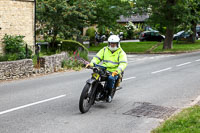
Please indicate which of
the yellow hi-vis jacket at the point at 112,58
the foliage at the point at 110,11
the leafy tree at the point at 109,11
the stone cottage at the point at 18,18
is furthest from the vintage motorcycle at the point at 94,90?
the leafy tree at the point at 109,11

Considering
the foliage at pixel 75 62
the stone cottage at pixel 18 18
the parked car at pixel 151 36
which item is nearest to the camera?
the foliage at pixel 75 62

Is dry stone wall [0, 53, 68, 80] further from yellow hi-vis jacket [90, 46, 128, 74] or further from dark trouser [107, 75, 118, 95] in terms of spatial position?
dark trouser [107, 75, 118, 95]

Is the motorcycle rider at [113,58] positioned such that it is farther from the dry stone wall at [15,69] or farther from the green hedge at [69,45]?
the green hedge at [69,45]

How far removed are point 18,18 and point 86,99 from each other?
40.1ft

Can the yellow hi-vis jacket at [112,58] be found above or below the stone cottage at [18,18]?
below

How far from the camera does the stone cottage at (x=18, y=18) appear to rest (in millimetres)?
17875

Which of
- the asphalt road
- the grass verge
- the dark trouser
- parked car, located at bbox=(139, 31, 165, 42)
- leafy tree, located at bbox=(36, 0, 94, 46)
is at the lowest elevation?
the asphalt road

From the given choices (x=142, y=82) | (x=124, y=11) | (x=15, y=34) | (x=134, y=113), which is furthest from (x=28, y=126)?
(x=124, y=11)

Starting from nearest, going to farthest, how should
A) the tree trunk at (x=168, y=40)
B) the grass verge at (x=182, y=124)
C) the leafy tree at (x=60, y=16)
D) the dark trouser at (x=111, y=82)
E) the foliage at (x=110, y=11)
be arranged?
the grass verge at (x=182, y=124) → the dark trouser at (x=111, y=82) → the leafy tree at (x=60, y=16) → the foliage at (x=110, y=11) → the tree trunk at (x=168, y=40)

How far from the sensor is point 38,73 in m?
15.5

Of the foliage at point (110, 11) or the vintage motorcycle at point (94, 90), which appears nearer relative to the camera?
the vintage motorcycle at point (94, 90)

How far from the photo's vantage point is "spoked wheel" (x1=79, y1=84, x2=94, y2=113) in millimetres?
7492

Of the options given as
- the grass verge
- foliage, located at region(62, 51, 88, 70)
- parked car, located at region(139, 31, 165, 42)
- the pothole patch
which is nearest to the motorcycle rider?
the pothole patch

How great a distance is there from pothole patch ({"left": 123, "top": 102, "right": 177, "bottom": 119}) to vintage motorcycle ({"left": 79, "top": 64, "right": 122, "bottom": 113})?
810mm
